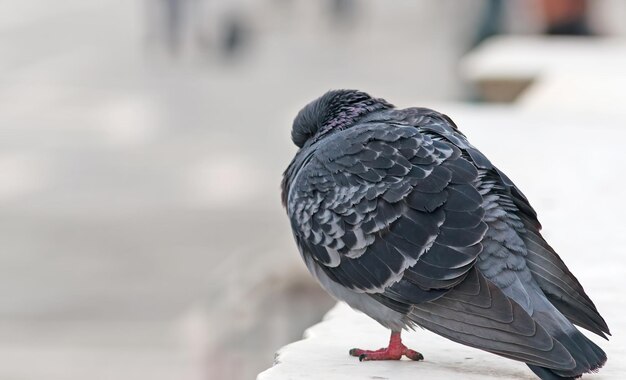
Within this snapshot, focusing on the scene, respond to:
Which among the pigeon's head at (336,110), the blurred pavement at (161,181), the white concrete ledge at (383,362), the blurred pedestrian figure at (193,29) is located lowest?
the white concrete ledge at (383,362)

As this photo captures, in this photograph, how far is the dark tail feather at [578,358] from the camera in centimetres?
412

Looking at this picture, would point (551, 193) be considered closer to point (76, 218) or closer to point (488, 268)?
point (488, 268)

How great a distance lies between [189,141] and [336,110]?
38.5ft

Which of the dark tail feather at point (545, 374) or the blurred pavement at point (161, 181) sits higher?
the blurred pavement at point (161, 181)

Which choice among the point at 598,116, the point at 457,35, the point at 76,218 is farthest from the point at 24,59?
the point at 598,116

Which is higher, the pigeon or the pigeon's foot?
the pigeon

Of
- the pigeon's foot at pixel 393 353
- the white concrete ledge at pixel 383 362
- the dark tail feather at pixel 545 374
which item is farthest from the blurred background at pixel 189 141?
the dark tail feather at pixel 545 374

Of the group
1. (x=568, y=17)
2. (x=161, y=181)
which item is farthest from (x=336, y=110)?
(x=568, y=17)

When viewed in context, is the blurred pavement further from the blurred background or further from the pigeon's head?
the pigeon's head

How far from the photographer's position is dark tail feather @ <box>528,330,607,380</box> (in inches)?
162

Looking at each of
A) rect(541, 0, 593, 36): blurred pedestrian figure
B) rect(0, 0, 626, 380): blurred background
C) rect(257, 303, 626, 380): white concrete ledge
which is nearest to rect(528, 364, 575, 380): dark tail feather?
rect(257, 303, 626, 380): white concrete ledge

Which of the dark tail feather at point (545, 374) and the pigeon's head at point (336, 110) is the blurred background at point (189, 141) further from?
the dark tail feather at point (545, 374)

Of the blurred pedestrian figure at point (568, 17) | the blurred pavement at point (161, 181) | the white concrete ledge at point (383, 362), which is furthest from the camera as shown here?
the blurred pedestrian figure at point (568, 17)

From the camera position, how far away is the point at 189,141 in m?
16.8
